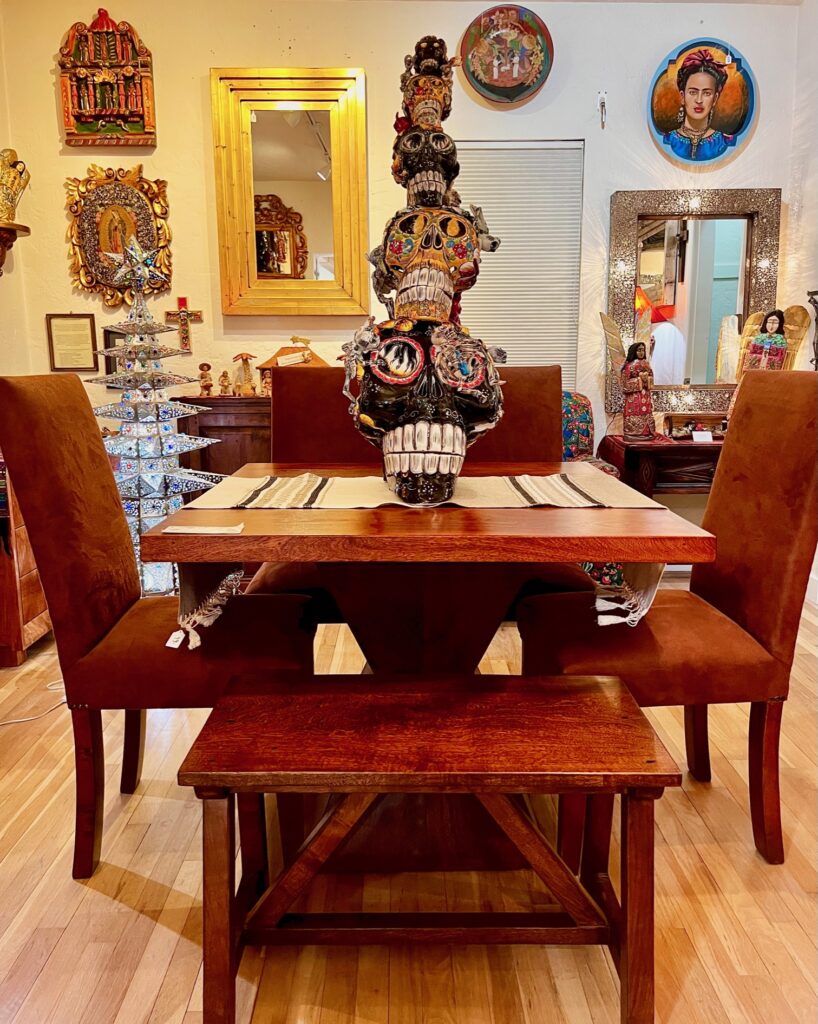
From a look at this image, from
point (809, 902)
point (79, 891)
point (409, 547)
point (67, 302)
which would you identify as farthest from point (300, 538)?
point (67, 302)

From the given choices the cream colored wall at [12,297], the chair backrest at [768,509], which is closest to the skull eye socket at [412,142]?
the chair backrest at [768,509]

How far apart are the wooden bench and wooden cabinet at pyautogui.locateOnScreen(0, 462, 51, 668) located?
1691 millimetres

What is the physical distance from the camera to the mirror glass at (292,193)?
11.7 feet

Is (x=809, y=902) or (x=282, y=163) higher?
(x=282, y=163)

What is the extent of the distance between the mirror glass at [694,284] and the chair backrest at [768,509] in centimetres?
219

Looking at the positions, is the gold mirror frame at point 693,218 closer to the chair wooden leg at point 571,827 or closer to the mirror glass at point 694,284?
the mirror glass at point 694,284

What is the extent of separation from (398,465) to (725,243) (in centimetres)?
309

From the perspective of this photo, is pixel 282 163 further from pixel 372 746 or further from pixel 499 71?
pixel 372 746

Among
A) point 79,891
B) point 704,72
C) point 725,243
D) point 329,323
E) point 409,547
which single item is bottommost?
point 79,891

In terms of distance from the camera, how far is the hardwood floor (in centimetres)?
128

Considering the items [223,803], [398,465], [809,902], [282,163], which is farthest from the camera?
[282,163]

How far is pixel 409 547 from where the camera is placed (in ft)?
3.82

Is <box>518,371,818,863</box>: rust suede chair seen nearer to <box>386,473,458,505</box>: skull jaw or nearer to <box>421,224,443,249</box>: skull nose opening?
<box>386,473,458,505</box>: skull jaw

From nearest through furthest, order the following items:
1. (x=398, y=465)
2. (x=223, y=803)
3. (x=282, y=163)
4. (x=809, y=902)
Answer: (x=223, y=803) → (x=398, y=465) → (x=809, y=902) → (x=282, y=163)
